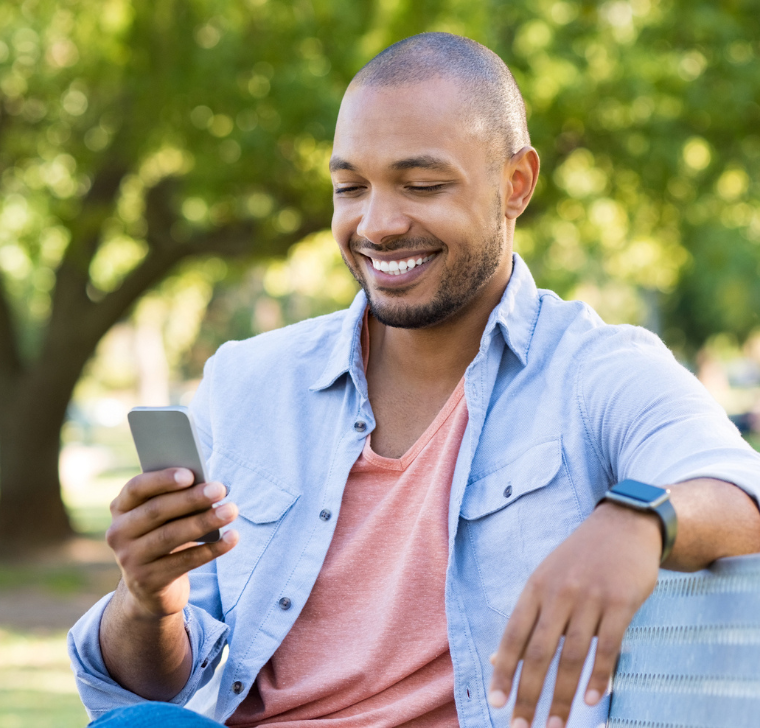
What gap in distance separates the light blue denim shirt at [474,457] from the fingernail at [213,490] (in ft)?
1.65

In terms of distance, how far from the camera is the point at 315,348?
252cm

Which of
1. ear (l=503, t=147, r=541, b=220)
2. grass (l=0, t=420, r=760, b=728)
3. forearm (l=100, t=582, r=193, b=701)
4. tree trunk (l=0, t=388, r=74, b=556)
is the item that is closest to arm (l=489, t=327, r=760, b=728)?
ear (l=503, t=147, r=541, b=220)

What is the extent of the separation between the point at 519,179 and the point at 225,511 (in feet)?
3.60

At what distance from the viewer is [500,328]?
2250 mm

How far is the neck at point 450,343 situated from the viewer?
7.73 ft

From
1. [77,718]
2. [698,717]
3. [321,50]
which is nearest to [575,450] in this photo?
[698,717]

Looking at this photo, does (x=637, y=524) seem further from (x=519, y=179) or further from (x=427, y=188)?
(x=519, y=179)

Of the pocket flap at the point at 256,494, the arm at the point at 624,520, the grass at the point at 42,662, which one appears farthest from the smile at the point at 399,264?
the grass at the point at 42,662

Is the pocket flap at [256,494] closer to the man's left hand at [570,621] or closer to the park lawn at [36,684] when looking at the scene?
the man's left hand at [570,621]

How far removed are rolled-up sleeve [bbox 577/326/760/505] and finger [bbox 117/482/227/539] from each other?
2.35ft

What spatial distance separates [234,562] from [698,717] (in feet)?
3.47

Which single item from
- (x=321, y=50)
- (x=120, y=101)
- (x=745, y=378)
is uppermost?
(x=745, y=378)

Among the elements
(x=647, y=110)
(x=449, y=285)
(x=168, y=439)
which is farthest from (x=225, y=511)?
(x=647, y=110)

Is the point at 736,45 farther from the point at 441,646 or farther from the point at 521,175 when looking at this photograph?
the point at 441,646
